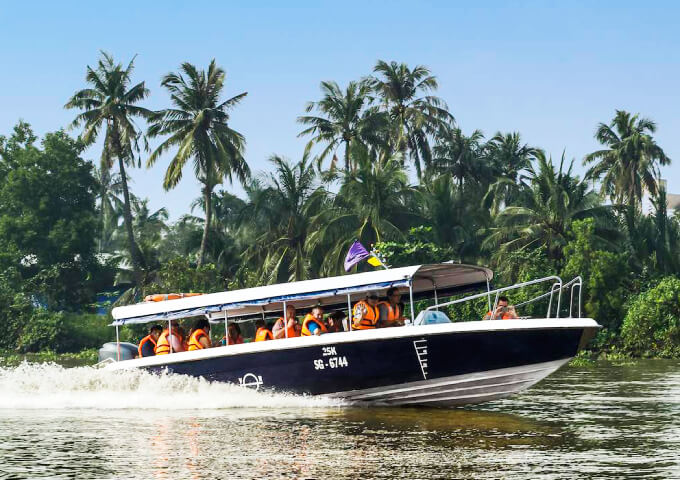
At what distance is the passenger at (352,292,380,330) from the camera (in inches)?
675

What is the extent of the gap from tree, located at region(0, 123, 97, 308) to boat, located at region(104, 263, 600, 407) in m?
38.3

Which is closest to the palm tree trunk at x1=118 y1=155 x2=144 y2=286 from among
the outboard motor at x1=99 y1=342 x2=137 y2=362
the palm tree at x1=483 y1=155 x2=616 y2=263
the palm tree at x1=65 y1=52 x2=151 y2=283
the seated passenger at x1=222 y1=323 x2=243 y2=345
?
the palm tree at x1=65 y1=52 x2=151 y2=283

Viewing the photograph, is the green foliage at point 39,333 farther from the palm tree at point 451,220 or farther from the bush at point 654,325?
the bush at point 654,325

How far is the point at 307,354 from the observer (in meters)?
17.2

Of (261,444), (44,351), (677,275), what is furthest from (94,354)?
(261,444)

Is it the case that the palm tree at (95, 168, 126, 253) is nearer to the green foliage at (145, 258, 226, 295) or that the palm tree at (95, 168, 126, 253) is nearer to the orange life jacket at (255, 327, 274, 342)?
the green foliage at (145, 258, 226, 295)

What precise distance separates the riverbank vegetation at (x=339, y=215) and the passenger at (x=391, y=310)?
731 inches

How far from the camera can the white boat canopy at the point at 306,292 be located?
→ 675 inches

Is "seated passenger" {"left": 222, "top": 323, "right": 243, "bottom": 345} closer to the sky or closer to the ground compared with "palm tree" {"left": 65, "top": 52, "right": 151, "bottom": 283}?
closer to the ground

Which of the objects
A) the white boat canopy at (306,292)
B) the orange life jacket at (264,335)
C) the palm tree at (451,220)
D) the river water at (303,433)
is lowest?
the river water at (303,433)

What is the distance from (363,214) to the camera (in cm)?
4212

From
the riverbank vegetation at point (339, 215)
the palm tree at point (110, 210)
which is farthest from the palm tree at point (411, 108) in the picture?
the palm tree at point (110, 210)

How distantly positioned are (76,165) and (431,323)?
142ft

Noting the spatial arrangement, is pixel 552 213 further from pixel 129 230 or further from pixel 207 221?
pixel 129 230
